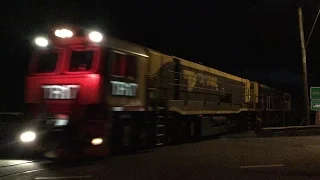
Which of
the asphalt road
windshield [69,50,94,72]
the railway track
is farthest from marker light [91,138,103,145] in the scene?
windshield [69,50,94,72]

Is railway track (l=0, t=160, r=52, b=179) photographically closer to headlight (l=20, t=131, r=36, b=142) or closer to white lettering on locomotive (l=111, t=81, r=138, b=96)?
headlight (l=20, t=131, r=36, b=142)

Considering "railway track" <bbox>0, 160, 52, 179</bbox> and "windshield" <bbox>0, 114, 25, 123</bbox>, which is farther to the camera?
"windshield" <bbox>0, 114, 25, 123</bbox>

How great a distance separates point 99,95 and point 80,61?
138cm

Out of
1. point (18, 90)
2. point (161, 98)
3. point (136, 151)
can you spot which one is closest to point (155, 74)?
point (161, 98)

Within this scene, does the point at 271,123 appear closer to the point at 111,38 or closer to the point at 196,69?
the point at 196,69

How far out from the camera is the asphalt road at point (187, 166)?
10469 millimetres

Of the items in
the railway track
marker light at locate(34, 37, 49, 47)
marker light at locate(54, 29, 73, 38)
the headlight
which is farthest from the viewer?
marker light at locate(34, 37, 49, 47)

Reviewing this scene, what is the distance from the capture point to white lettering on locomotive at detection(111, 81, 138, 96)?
45.4 ft

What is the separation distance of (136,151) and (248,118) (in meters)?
14.3

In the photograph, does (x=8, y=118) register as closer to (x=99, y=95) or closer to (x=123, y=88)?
(x=123, y=88)

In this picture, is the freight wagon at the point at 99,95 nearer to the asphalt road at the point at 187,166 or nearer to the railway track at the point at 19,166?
the railway track at the point at 19,166

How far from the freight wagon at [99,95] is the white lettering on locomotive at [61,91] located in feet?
0.10

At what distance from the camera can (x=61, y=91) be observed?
13.4 metres

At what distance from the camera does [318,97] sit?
27406 millimetres
